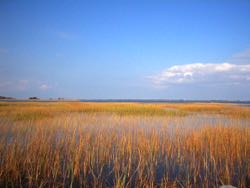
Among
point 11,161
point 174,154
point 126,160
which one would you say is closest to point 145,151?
point 126,160

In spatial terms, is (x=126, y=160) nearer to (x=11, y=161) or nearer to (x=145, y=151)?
(x=145, y=151)

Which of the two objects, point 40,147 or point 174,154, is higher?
point 40,147

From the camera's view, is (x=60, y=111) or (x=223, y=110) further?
(x=223, y=110)

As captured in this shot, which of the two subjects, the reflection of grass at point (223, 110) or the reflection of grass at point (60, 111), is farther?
the reflection of grass at point (223, 110)

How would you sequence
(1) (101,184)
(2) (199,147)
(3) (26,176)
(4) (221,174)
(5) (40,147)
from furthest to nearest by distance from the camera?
(2) (199,147), (5) (40,147), (4) (221,174), (3) (26,176), (1) (101,184)

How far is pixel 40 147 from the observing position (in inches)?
184

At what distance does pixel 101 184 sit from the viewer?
3.44 meters

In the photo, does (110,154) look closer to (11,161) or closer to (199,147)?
(11,161)

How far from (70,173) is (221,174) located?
3.89m

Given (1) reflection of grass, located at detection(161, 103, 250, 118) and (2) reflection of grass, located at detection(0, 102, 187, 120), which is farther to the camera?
(1) reflection of grass, located at detection(161, 103, 250, 118)

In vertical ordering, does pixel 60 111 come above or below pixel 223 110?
above

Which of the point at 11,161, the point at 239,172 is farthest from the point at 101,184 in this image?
the point at 239,172

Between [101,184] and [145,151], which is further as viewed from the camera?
[145,151]

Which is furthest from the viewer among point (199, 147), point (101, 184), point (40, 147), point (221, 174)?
point (199, 147)
